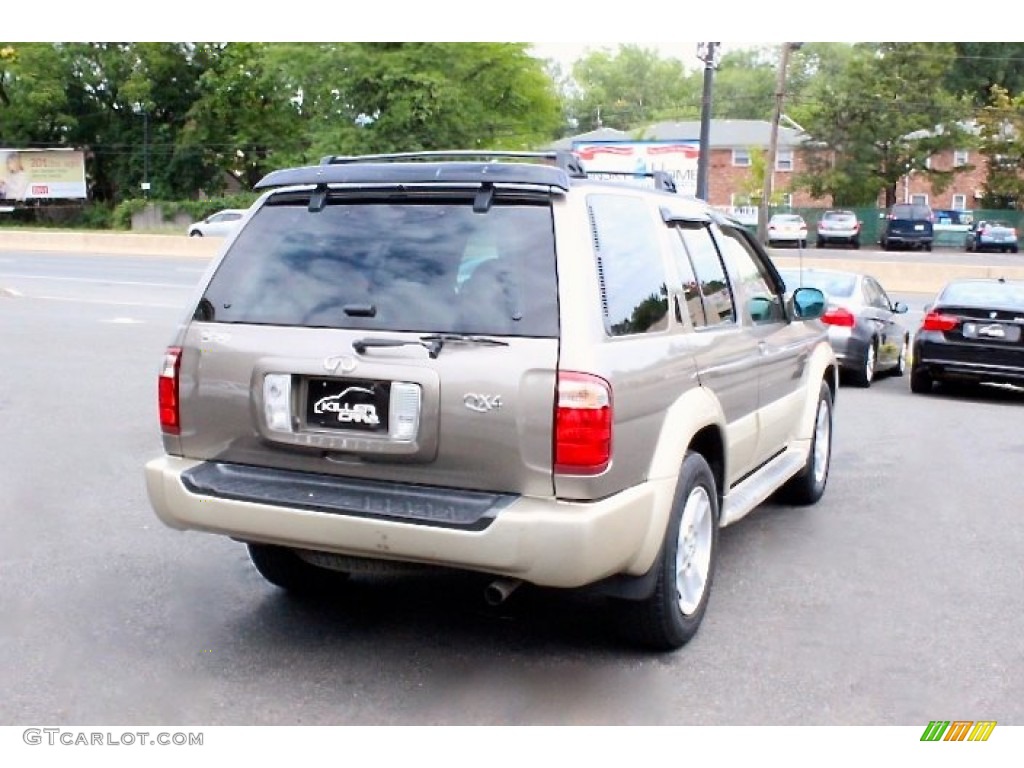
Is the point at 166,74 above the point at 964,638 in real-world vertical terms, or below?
above

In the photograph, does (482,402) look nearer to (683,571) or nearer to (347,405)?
(347,405)

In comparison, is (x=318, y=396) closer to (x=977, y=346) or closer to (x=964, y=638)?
(x=964, y=638)

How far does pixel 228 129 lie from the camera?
66.8 metres

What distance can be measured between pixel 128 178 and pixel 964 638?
230 ft

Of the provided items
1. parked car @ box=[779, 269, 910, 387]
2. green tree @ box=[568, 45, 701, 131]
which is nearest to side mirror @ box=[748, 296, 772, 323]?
parked car @ box=[779, 269, 910, 387]

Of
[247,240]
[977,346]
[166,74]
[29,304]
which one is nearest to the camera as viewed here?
[247,240]

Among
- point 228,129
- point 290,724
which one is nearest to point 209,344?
point 290,724

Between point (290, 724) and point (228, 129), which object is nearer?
point (290, 724)

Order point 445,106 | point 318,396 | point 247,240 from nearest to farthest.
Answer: point 318,396 < point 247,240 < point 445,106

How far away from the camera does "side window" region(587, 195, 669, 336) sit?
4.29m

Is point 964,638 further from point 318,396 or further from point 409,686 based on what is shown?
point 318,396

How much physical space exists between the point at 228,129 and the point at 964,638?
66701 mm

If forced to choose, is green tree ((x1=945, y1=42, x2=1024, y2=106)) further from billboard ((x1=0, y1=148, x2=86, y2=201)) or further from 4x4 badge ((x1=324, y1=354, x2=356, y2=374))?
4x4 badge ((x1=324, y1=354, x2=356, y2=374))

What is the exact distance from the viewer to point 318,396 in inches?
165
